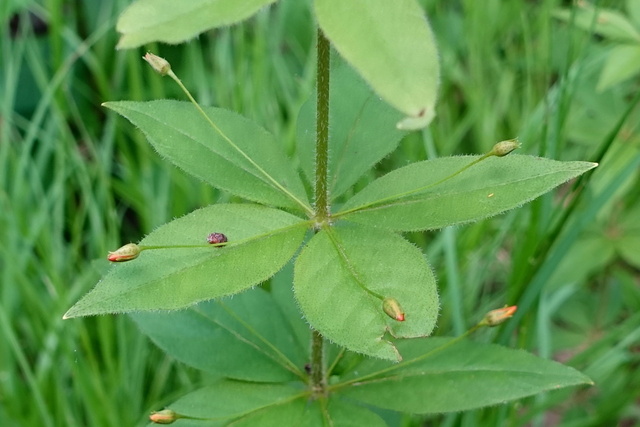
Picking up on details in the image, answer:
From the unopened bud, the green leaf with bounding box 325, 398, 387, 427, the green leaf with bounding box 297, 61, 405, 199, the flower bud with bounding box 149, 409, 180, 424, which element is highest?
the unopened bud

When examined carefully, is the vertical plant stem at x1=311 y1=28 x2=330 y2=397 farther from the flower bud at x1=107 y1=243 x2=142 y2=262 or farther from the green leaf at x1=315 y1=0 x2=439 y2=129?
the flower bud at x1=107 y1=243 x2=142 y2=262

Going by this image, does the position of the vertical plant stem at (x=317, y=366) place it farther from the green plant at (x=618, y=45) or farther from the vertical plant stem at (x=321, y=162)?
the green plant at (x=618, y=45)

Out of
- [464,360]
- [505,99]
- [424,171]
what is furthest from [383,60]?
[505,99]

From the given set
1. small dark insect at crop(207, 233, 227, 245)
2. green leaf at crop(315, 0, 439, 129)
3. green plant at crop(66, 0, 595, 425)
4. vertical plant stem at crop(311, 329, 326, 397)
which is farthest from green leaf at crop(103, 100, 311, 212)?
green leaf at crop(315, 0, 439, 129)

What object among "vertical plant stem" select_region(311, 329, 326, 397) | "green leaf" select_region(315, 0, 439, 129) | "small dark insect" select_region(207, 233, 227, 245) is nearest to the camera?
"green leaf" select_region(315, 0, 439, 129)

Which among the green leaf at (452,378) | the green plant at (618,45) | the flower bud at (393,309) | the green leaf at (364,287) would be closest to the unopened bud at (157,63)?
the green leaf at (364,287)

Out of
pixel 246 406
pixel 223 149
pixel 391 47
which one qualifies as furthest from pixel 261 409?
pixel 391 47
